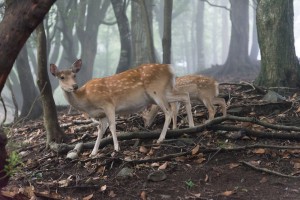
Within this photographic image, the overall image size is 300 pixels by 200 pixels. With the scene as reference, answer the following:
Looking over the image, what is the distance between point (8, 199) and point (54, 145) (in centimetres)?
302

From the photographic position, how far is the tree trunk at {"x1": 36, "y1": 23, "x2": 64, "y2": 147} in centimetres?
724

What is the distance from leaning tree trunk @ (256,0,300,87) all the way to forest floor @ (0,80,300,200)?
1717 mm

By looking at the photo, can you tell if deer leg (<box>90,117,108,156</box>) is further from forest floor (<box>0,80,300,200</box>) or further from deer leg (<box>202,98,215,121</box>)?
deer leg (<box>202,98,215,121</box>)

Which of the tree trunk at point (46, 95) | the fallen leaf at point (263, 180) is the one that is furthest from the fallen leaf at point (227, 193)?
the tree trunk at point (46, 95)

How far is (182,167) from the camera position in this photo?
20.0 ft

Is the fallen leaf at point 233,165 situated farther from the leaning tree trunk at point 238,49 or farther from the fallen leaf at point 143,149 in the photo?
the leaning tree trunk at point 238,49

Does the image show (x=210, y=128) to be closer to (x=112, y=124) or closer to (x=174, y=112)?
(x=174, y=112)

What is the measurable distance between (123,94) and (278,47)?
3.92 meters

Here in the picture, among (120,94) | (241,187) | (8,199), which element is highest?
(120,94)

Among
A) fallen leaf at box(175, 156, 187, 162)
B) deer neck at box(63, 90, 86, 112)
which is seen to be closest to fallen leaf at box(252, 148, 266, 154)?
fallen leaf at box(175, 156, 187, 162)

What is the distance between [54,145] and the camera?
285 inches

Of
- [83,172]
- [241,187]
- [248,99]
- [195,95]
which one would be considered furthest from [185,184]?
[248,99]

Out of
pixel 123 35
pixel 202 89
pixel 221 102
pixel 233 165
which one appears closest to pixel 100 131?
pixel 233 165

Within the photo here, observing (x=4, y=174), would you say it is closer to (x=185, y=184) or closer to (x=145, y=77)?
(x=185, y=184)
